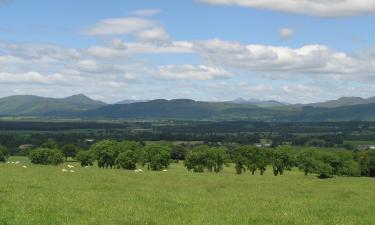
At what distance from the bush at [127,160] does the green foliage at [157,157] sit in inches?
197

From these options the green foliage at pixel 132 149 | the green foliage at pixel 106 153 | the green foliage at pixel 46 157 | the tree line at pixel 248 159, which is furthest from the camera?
the green foliage at pixel 46 157

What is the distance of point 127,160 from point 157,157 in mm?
7668

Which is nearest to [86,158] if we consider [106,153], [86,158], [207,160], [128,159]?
[86,158]

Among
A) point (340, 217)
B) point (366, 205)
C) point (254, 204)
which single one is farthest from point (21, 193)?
point (366, 205)

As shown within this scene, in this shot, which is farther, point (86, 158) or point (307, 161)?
point (86, 158)

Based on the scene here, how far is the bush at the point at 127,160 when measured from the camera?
11725 cm

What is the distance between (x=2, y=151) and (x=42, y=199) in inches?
5171

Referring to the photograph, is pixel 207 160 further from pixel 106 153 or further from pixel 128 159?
pixel 106 153

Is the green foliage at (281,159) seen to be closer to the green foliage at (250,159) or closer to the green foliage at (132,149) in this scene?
the green foliage at (250,159)

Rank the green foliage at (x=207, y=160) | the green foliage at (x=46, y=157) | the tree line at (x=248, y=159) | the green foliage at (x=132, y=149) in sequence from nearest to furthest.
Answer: the tree line at (x=248, y=159), the green foliage at (x=207, y=160), the green foliage at (x=132, y=149), the green foliage at (x=46, y=157)

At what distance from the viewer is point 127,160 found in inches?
4614

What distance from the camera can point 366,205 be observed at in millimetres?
34938

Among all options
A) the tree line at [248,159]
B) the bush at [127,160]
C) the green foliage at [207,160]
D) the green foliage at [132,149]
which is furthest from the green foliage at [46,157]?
the green foliage at [207,160]

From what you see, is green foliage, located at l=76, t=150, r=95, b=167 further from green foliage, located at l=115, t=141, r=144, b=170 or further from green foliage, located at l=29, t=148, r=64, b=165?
green foliage, located at l=115, t=141, r=144, b=170
